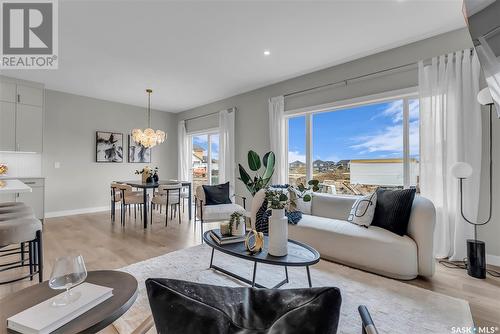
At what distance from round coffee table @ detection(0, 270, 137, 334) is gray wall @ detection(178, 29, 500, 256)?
365 cm

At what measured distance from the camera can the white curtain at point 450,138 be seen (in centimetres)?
272

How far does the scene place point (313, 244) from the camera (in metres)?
2.91

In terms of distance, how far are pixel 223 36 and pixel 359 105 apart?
7.48ft

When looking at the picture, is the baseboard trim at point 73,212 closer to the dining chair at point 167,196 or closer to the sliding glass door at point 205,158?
the dining chair at point 167,196

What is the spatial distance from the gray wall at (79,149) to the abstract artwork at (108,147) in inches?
4.1

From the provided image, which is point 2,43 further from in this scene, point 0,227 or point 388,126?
point 388,126

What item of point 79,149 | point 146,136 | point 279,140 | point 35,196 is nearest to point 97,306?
point 279,140

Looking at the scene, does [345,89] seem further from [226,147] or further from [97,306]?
[97,306]

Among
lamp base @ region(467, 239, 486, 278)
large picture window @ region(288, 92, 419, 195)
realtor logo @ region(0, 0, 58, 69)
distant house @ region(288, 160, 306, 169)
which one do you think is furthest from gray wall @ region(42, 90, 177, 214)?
lamp base @ region(467, 239, 486, 278)

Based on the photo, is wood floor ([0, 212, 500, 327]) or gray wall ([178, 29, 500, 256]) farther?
gray wall ([178, 29, 500, 256])

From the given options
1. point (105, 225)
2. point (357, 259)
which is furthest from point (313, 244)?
point (105, 225)

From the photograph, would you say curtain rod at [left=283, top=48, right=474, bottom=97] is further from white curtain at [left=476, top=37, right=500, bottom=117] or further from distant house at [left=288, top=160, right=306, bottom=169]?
white curtain at [left=476, top=37, right=500, bottom=117]

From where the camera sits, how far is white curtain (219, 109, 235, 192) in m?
5.46

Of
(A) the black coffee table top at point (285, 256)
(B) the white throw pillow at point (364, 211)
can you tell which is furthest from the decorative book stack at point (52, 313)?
(B) the white throw pillow at point (364, 211)
